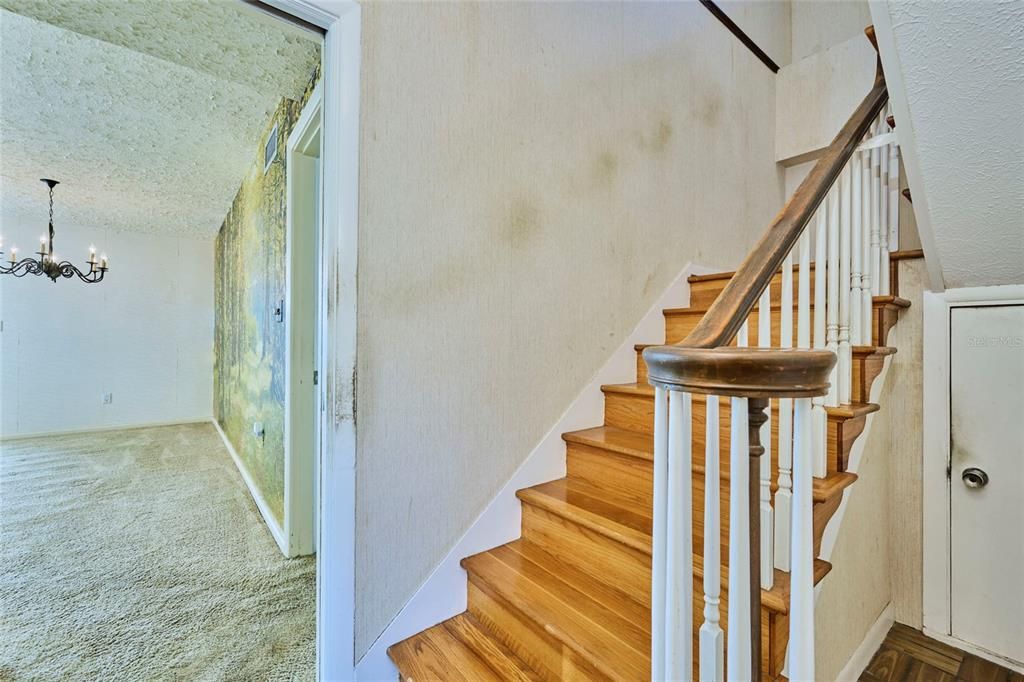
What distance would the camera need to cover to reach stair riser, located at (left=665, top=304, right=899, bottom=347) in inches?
61.2

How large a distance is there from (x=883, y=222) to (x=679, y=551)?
1.59 metres

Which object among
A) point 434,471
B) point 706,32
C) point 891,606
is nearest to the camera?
point 434,471

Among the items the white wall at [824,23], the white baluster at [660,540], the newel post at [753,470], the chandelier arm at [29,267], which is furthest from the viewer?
the chandelier arm at [29,267]

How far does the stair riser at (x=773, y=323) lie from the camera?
1.55m

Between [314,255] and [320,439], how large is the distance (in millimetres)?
1196

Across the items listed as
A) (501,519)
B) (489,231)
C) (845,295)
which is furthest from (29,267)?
(845,295)

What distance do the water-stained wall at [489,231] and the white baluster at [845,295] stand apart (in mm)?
779

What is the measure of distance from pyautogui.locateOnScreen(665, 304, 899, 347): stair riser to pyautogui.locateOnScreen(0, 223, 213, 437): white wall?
6061 millimetres

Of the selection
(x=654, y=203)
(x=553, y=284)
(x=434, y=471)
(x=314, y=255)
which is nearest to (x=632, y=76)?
(x=654, y=203)

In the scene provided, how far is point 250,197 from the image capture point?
329 centimetres

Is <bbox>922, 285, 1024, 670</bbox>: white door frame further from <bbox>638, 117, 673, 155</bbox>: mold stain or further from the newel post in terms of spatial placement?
the newel post

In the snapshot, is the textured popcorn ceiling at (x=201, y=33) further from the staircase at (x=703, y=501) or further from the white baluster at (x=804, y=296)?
the white baluster at (x=804, y=296)

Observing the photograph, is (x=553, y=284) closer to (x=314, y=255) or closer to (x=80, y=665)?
(x=314, y=255)

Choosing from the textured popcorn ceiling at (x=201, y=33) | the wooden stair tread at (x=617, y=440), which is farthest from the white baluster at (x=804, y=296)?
the textured popcorn ceiling at (x=201, y=33)
